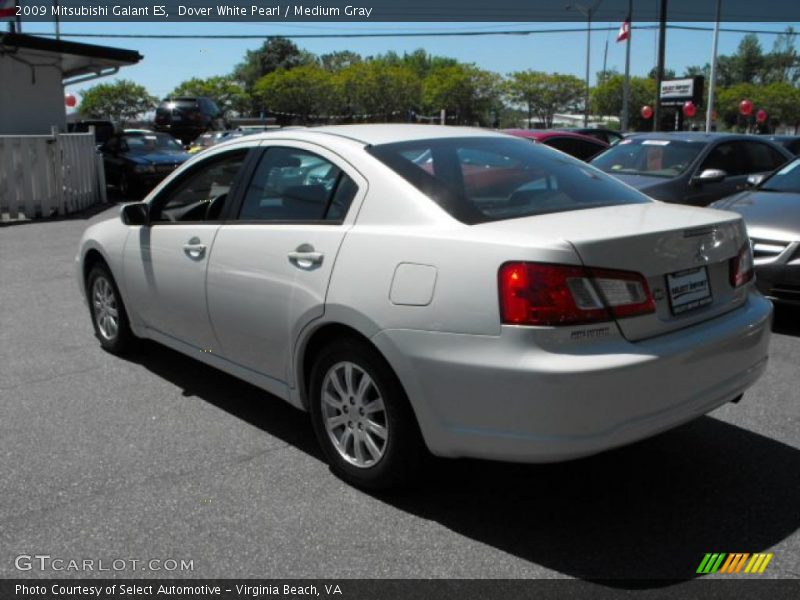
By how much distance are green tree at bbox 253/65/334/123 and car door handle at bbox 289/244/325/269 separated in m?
82.7

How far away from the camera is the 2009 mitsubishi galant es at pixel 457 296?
114 inches

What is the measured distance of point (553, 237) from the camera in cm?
299

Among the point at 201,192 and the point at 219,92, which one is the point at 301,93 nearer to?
the point at 219,92

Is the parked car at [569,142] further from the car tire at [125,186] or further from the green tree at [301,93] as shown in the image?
the green tree at [301,93]

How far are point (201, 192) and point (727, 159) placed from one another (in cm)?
713

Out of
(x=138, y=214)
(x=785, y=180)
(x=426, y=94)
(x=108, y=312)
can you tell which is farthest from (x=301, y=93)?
(x=138, y=214)

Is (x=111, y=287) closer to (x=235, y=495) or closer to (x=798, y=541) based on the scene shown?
(x=235, y=495)

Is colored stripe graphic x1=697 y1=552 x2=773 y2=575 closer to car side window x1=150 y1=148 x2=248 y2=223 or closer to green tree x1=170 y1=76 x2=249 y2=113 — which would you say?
car side window x1=150 y1=148 x2=248 y2=223

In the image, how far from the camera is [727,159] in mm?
9625

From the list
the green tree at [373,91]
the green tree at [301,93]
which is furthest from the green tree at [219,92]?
the green tree at [373,91]

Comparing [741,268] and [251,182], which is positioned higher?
[251,182]

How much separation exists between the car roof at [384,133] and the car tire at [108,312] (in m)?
1.87

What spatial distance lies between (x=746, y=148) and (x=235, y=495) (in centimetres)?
870
